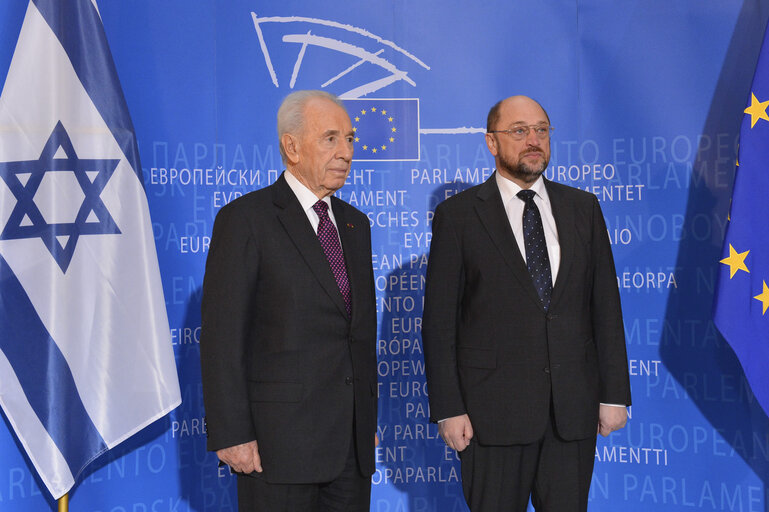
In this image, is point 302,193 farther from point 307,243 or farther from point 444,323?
point 444,323

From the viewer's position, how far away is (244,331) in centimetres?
188

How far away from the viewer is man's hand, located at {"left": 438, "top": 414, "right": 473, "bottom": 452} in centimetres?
220

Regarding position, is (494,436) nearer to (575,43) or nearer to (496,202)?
(496,202)

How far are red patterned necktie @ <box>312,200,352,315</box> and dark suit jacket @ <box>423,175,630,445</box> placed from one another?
0.37 m

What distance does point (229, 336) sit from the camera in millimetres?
1865

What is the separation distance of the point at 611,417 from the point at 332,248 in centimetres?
103

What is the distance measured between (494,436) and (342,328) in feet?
2.02

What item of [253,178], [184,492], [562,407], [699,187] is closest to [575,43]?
[699,187]

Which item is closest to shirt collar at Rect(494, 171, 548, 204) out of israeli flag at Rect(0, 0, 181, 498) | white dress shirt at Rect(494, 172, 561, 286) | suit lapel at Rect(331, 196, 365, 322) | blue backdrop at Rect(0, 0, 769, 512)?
white dress shirt at Rect(494, 172, 561, 286)

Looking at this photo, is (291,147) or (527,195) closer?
(291,147)

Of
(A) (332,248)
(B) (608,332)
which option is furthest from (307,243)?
(B) (608,332)

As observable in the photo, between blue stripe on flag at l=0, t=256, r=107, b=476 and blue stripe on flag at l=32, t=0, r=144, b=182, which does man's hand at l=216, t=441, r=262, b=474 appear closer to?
blue stripe on flag at l=0, t=256, r=107, b=476

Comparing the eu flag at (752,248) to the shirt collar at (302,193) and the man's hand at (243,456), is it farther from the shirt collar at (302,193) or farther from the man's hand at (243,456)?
the man's hand at (243,456)

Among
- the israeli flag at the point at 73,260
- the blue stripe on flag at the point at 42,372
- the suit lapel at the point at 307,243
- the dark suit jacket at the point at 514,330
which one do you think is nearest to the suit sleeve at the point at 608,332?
the dark suit jacket at the point at 514,330
